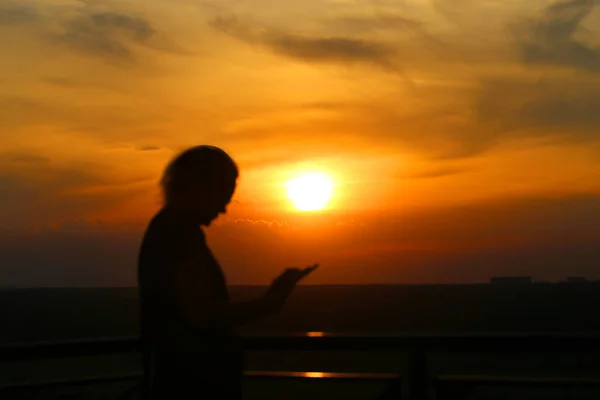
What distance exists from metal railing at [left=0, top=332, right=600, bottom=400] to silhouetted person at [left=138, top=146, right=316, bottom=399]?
107 cm

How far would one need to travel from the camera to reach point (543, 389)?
365 cm

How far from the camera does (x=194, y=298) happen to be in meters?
2.77

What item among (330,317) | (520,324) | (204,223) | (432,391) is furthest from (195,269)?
(330,317)

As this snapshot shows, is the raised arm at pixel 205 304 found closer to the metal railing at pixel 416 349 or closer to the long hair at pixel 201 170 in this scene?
the long hair at pixel 201 170

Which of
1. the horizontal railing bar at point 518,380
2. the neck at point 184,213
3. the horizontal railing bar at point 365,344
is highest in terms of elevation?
the neck at point 184,213

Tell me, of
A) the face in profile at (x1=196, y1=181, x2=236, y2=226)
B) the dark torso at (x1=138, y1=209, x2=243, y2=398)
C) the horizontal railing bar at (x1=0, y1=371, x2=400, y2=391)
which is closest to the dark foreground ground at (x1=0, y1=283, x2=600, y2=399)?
the horizontal railing bar at (x1=0, y1=371, x2=400, y2=391)

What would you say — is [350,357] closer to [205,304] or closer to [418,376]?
[418,376]

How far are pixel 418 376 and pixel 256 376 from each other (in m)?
0.76

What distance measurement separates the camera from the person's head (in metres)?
2.96

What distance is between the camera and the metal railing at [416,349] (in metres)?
3.75

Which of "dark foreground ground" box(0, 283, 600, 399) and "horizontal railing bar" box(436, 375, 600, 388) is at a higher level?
"dark foreground ground" box(0, 283, 600, 399)

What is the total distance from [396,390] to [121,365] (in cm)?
238

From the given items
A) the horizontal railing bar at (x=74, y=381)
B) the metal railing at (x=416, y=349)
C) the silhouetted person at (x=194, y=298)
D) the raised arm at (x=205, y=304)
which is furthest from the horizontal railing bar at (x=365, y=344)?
the raised arm at (x=205, y=304)

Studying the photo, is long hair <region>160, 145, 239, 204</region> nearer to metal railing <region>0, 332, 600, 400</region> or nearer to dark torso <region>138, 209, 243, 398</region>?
dark torso <region>138, 209, 243, 398</region>
